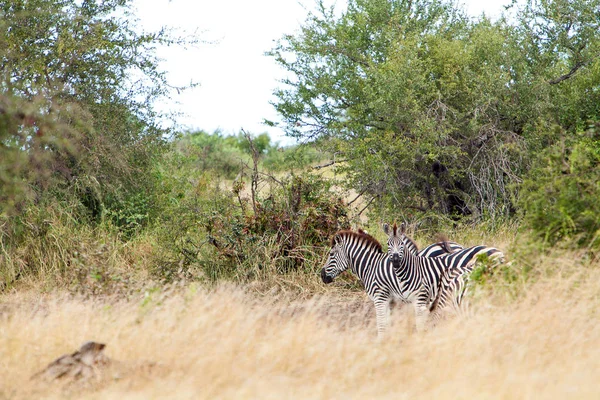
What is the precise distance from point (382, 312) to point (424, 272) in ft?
2.30

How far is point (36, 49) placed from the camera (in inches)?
575

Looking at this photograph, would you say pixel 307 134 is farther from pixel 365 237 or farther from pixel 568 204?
pixel 568 204

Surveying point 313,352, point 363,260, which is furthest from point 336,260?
point 313,352

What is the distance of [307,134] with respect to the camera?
1850cm

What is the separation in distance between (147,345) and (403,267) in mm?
3629

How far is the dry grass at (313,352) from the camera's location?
19.5ft

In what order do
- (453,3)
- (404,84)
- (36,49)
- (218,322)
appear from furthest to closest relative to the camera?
(453,3) → (404,84) → (36,49) → (218,322)

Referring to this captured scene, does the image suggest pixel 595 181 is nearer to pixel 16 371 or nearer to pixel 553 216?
pixel 553 216

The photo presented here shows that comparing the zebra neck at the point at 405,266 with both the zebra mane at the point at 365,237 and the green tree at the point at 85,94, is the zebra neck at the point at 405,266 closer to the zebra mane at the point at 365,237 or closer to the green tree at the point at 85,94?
the zebra mane at the point at 365,237

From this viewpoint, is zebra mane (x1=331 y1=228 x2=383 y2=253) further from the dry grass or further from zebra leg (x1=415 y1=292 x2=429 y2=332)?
the dry grass

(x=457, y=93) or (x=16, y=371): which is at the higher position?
(x=457, y=93)

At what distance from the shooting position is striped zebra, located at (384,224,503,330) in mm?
9047

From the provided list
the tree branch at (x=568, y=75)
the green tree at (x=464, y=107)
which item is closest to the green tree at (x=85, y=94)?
the green tree at (x=464, y=107)

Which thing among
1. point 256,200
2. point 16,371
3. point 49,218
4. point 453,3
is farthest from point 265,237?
point 453,3
